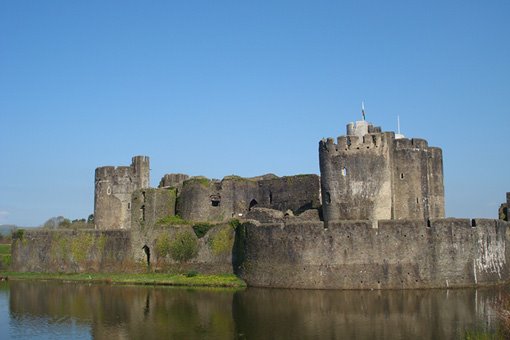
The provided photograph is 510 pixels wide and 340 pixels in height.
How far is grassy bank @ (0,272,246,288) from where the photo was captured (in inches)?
1222

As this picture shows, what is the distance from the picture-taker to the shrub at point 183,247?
1351 inches

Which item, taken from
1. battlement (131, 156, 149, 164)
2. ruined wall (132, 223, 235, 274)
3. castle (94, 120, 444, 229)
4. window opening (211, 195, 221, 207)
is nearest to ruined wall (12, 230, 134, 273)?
ruined wall (132, 223, 235, 274)

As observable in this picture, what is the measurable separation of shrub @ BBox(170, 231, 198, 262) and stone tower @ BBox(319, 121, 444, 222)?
7.52 metres

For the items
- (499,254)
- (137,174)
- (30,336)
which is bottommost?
(30,336)

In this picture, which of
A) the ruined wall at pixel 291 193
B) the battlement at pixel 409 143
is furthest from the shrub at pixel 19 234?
the battlement at pixel 409 143

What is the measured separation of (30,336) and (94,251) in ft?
64.2

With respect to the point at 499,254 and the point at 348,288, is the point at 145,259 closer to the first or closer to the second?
the point at 348,288

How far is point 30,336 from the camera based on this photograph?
18453 mm

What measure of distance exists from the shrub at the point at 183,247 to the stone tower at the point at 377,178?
7525 mm

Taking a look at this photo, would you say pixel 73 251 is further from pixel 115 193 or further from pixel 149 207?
pixel 115 193

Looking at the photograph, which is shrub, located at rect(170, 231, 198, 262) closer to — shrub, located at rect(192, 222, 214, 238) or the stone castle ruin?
the stone castle ruin

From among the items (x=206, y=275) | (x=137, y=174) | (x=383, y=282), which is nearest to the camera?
(x=383, y=282)

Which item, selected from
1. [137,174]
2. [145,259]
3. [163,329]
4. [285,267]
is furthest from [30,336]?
[137,174]

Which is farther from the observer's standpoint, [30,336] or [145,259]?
[145,259]
